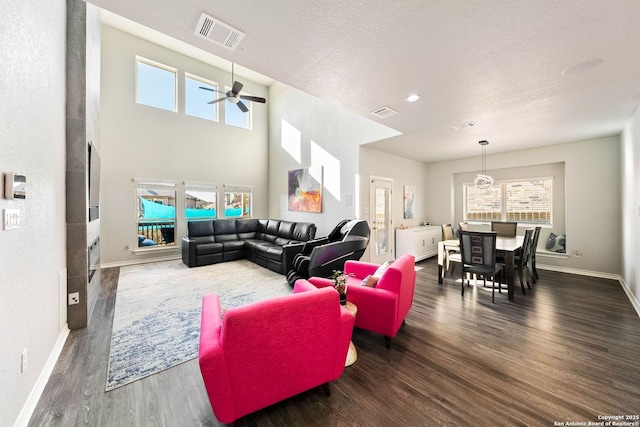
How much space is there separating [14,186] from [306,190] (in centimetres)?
557

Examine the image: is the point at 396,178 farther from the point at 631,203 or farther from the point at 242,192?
the point at 242,192

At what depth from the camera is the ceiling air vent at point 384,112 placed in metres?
3.45

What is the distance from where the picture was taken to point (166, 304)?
3.49 meters

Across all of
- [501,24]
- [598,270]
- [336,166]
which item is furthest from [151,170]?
[598,270]

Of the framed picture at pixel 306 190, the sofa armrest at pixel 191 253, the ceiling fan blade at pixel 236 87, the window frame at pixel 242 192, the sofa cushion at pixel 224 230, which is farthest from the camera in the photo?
the window frame at pixel 242 192

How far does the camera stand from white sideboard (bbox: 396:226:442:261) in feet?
19.5

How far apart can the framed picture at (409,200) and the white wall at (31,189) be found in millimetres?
6394

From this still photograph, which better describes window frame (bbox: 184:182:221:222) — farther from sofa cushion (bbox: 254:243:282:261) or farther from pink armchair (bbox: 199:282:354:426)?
pink armchair (bbox: 199:282:354:426)

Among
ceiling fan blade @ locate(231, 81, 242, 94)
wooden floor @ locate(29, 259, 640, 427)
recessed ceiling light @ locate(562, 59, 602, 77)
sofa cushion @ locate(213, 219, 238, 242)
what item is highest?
ceiling fan blade @ locate(231, 81, 242, 94)

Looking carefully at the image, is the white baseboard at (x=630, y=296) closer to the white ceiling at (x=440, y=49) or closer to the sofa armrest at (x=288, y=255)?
the white ceiling at (x=440, y=49)

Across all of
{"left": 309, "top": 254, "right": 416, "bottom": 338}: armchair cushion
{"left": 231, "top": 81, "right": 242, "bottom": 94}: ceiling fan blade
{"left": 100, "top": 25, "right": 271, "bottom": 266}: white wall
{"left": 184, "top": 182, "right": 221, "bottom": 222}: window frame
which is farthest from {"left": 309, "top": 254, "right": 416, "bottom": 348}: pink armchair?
{"left": 100, "top": 25, "right": 271, "bottom": 266}: white wall

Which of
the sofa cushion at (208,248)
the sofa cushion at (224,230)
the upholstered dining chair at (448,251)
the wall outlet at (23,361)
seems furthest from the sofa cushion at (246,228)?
the wall outlet at (23,361)

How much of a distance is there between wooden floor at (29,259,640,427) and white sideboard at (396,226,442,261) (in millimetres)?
2900

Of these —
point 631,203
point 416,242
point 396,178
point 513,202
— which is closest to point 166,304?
point 416,242
